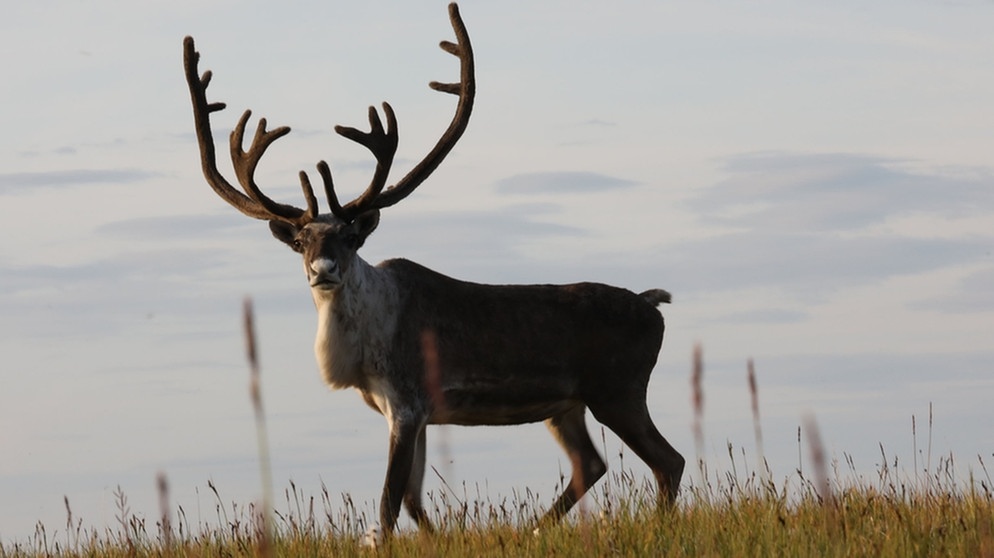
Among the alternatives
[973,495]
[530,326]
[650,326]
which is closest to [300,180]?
[530,326]

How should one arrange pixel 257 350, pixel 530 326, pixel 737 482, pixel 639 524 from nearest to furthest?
pixel 257 350, pixel 639 524, pixel 737 482, pixel 530 326

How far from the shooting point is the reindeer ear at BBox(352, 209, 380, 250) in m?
9.23

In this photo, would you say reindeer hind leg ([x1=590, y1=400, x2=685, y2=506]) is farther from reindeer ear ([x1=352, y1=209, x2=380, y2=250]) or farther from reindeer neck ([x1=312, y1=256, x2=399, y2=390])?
reindeer ear ([x1=352, y1=209, x2=380, y2=250])

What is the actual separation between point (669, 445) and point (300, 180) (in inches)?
130

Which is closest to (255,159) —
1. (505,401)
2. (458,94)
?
(458,94)

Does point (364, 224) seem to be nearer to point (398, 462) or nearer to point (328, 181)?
point (328, 181)

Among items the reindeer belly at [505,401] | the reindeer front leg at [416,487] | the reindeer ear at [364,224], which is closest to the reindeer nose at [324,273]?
the reindeer ear at [364,224]

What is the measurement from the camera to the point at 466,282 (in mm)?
9734

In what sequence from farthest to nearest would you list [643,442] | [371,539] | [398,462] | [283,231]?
[643,442] → [283,231] → [398,462] → [371,539]

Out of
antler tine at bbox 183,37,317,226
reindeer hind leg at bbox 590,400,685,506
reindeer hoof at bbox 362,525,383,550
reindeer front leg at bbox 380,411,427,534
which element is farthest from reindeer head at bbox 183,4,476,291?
reindeer hind leg at bbox 590,400,685,506

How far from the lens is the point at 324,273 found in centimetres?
862

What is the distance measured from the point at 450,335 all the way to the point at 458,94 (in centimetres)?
215

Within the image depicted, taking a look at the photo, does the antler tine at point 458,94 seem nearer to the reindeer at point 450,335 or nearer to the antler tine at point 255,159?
the reindeer at point 450,335

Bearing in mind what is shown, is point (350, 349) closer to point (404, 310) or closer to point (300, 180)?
point (404, 310)
